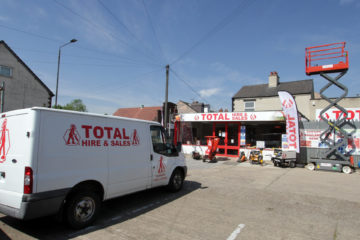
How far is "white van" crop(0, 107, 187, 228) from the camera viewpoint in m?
3.44

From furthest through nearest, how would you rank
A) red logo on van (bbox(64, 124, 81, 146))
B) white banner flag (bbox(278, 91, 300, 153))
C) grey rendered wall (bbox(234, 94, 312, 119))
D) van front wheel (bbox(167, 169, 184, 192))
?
grey rendered wall (bbox(234, 94, 312, 119)) → white banner flag (bbox(278, 91, 300, 153)) → van front wheel (bbox(167, 169, 184, 192)) → red logo on van (bbox(64, 124, 81, 146))

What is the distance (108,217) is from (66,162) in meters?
1.63

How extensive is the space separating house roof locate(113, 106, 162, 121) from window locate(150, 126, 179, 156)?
2943 cm

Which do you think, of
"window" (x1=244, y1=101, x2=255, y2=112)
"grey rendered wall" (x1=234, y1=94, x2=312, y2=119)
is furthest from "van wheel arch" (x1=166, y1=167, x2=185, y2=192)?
"window" (x1=244, y1=101, x2=255, y2=112)

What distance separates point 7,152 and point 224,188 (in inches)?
242

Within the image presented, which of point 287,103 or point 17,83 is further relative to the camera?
point 17,83

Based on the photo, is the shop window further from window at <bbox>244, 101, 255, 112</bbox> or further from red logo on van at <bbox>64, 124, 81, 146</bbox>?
red logo on van at <bbox>64, 124, 81, 146</bbox>

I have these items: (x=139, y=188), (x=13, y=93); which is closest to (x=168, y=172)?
(x=139, y=188)

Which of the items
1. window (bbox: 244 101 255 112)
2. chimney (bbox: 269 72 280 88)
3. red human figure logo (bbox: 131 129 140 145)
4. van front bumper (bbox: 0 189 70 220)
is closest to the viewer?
van front bumper (bbox: 0 189 70 220)

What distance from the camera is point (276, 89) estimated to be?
870 inches

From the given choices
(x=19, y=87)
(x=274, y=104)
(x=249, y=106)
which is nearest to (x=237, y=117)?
Answer: (x=274, y=104)

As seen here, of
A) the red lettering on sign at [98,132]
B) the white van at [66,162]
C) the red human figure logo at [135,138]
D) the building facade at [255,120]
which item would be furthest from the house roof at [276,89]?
the red lettering on sign at [98,132]

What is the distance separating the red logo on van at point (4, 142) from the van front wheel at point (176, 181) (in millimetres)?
4021

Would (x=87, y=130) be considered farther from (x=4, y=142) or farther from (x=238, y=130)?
(x=238, y=130)
